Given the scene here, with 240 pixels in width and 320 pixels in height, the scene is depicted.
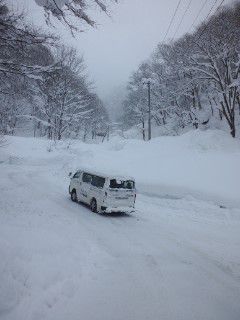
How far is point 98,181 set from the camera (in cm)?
1694

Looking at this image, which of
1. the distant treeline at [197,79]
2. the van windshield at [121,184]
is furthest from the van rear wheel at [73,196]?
the distant treeline at [197,79]

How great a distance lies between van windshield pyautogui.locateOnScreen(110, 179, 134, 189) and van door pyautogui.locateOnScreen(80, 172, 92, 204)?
1.78 meters

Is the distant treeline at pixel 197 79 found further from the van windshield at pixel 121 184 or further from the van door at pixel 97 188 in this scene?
the van door at pixel 97 188

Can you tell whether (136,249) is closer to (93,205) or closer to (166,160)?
(93,205)

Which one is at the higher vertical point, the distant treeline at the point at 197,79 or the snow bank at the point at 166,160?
the distant treeline at the point at 197,79

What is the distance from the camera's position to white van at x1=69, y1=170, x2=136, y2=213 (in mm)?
16000

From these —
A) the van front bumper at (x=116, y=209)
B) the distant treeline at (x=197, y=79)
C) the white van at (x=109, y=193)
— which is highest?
the distant treeline at (x=197, y=79)

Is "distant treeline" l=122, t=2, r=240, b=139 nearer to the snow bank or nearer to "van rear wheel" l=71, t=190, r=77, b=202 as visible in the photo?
the snow bank

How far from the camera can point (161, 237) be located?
491 inches

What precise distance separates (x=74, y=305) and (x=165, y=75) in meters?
42.9

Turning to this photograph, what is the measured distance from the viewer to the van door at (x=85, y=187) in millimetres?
17562

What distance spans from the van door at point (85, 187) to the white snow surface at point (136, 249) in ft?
1.99

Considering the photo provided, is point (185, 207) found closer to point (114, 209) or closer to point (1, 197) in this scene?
point (114, 209)

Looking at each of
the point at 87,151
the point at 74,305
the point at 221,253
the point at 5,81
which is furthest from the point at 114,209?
the point at 87,151
